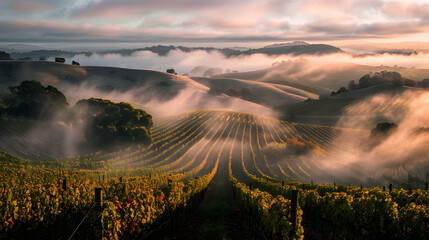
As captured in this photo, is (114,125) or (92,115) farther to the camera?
(92,115)

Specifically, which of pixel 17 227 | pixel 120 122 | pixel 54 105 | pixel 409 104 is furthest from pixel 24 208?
pixel 409 104

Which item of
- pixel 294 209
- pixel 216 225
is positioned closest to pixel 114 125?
pixel 216 225

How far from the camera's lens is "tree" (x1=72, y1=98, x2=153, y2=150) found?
107938mm

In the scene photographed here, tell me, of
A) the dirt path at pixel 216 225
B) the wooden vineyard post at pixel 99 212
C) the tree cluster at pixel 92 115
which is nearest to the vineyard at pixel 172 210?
the wooden vineyard post at pixel 99 212

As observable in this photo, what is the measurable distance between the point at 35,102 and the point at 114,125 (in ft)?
104

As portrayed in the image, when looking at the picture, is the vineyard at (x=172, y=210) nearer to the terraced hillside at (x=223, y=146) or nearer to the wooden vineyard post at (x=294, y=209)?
the wooden vineyard post at (x=294, y=209)

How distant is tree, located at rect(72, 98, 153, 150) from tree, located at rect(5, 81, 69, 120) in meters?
14.1

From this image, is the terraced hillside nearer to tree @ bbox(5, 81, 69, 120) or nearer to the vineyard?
tree @ bbox(5, 81, 69, 120)

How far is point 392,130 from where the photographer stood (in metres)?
114

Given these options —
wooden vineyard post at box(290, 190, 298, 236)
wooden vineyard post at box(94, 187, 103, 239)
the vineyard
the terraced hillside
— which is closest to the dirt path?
the vineyard

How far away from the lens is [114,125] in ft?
361

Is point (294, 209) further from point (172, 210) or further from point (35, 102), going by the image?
point (35, 102)

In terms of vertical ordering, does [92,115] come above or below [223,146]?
above

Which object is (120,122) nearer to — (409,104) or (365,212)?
(365,212)
